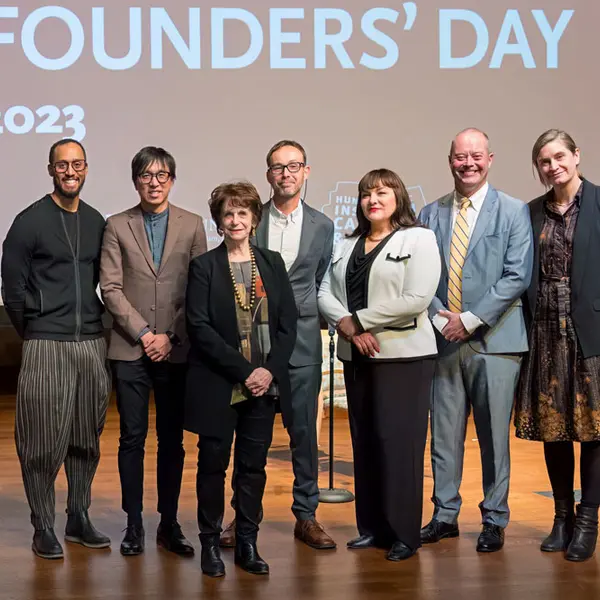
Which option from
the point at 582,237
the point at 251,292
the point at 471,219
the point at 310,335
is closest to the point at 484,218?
the point at 471,219

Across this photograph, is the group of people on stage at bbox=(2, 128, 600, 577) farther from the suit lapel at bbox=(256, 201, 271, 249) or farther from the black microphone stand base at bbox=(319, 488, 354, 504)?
the black microphone stand base at bbox=(319, 488, 354, 504)

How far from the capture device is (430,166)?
23.3 ft

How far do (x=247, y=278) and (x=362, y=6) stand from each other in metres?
3.63

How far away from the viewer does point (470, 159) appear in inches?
156

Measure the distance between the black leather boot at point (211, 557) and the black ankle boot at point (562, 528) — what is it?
1203mm

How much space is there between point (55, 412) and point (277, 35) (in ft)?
12.1

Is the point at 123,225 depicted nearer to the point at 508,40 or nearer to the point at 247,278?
the point at 247,278

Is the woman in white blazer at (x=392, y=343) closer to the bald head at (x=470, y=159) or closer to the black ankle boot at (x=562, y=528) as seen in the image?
the bald head at (x=470, y=159)

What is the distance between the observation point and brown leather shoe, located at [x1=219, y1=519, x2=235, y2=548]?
403cm

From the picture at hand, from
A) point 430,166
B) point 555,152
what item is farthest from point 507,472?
point 430,166

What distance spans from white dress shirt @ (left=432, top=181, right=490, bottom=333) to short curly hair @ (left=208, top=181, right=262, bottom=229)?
0.81 metres

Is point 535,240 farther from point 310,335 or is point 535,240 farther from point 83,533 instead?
point 83,533

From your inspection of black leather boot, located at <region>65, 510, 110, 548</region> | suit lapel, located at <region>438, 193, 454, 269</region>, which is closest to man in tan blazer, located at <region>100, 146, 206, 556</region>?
black leather boot, located at <region>65, 510, 110, 548</region>

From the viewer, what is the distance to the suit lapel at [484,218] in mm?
3973
